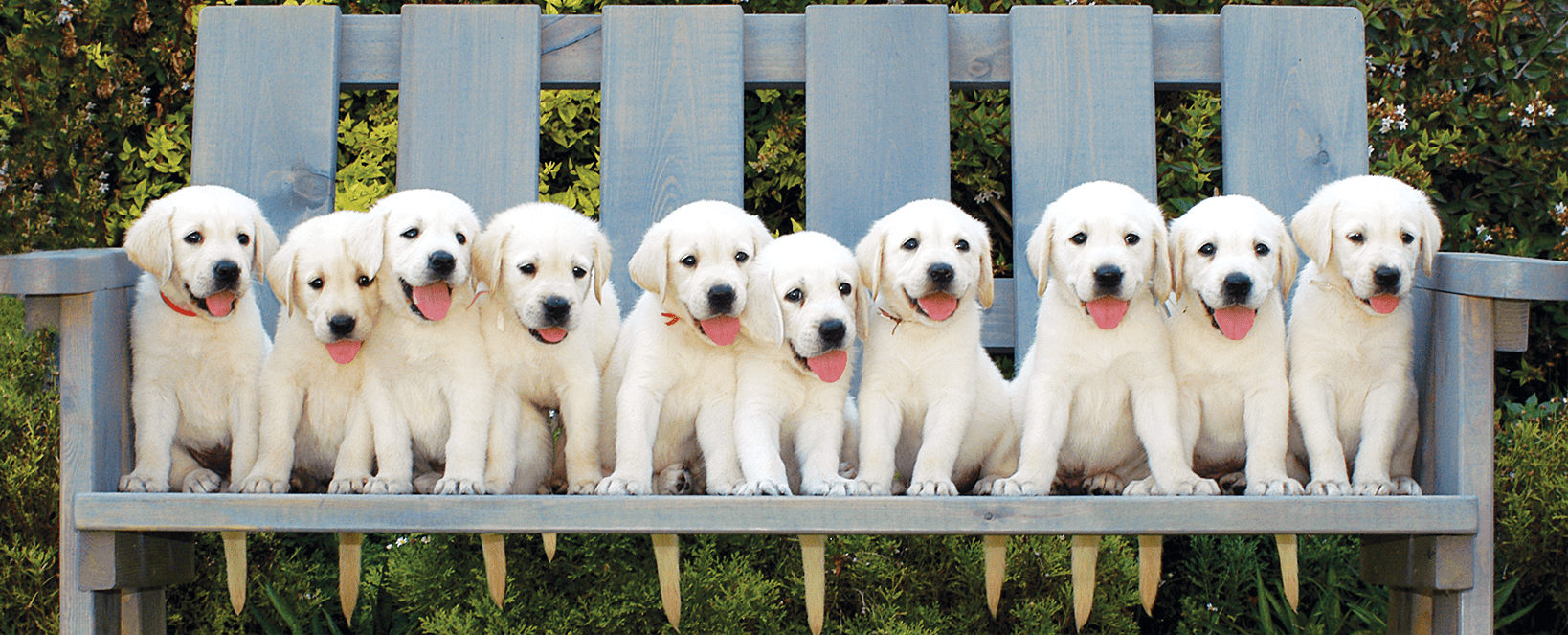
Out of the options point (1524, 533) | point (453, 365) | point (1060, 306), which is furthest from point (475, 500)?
point (1524, 533)

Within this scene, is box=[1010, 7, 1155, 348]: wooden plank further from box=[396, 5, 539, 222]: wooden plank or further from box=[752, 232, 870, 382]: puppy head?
box=[396, 5, 539, 222]: wooden plank

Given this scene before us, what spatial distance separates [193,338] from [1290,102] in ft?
9.96

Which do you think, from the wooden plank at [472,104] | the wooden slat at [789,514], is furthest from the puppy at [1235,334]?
the wooden plank at [472,104]

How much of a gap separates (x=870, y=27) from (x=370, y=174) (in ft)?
7.29

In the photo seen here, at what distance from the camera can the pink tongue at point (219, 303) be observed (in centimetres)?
307

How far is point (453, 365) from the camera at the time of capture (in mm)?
3082

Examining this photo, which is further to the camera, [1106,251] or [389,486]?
[1106,251]

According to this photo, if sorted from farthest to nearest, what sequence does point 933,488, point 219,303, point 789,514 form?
1. point 219,303
2. point 933,488
3. point 789,514

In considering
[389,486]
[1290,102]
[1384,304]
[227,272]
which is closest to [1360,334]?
[1384,304]

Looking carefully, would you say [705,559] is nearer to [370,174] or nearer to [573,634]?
[573,634]

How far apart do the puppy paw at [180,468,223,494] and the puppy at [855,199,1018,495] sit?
1562 millimetres

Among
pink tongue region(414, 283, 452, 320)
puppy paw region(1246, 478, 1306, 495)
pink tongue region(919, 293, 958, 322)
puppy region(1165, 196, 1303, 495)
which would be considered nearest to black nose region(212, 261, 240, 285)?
pink tongue region(414, 283, 452, 320)

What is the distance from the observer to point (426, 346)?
3.08 meters

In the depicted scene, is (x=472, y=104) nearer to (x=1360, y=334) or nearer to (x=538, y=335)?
(x=538, y=335)
